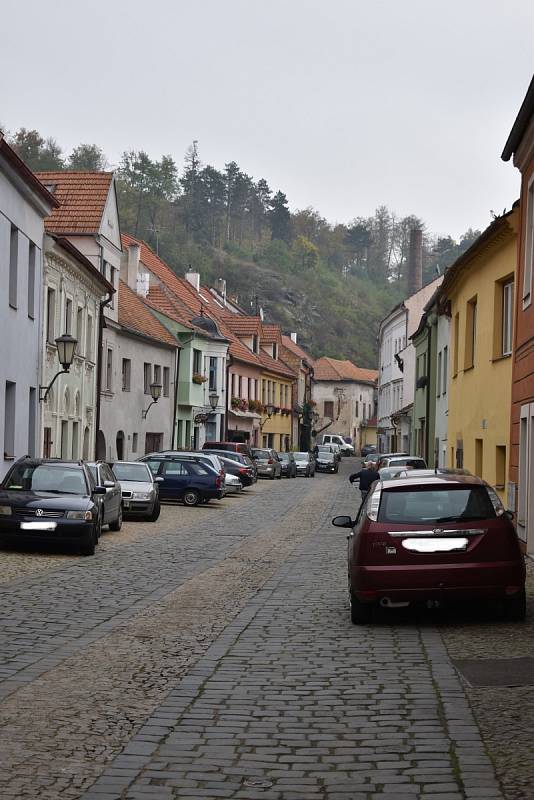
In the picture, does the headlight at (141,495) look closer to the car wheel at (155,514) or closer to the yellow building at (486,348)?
the car wheel at (155,514)

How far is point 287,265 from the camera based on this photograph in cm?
13038

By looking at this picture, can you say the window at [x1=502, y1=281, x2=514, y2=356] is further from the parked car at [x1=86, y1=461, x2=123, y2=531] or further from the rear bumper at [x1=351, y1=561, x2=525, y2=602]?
the rear bumper at [x1=351, y1=561, x2=525, y2=602]

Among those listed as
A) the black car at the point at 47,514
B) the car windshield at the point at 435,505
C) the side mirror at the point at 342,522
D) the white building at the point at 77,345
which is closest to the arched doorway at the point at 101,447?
the white building at the point at 77,345

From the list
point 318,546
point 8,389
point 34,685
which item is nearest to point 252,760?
point 34,685

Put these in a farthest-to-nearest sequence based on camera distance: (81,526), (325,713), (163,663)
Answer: (81,526) < (163,663) < (325,713)

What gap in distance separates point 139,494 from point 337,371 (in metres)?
91.1

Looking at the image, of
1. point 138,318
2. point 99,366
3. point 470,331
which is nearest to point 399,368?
point 138,318

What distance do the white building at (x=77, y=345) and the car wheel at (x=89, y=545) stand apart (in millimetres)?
11727

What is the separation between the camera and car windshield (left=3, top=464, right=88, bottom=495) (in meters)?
18.9

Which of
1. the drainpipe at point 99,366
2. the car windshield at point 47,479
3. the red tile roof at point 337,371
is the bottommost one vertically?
the car windshield at point 47,479

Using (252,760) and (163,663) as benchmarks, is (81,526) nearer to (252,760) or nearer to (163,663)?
(163,663)

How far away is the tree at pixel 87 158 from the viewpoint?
104 metres

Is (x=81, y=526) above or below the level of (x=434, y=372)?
below

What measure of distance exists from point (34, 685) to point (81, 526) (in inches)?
395
